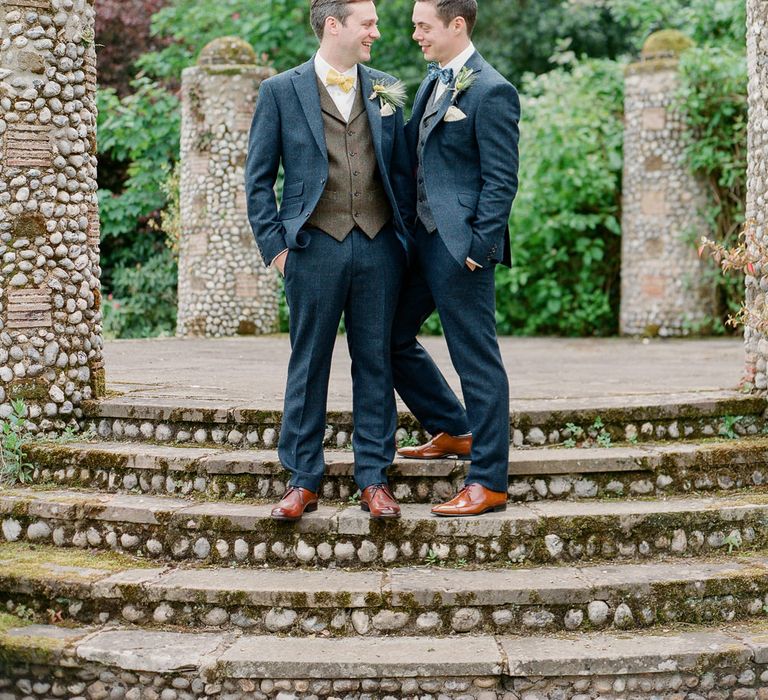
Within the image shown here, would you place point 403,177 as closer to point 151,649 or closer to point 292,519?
point 292,519

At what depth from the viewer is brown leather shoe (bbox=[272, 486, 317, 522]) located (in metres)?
3.92

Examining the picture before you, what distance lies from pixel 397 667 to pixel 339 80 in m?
2.08

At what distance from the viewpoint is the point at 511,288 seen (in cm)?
1027

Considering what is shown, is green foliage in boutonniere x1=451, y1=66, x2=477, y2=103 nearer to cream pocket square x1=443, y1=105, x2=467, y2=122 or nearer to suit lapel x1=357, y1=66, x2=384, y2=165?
cream pocket square x1=443, y1=105, x2=467, y2=122

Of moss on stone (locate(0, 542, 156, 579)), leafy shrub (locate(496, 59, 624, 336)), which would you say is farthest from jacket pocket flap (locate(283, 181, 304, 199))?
leafy shrub (locate(496, 59, 624, 336))

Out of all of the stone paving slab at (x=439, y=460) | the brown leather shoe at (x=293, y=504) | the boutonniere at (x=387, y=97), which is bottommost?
the brown leather shoe at (x=293, y=504)

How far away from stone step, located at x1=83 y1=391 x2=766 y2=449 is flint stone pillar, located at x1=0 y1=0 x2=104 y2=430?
0.26m

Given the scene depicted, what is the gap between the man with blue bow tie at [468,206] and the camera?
386cm

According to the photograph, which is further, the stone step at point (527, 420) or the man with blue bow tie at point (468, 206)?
the stone step at point (527, 420)

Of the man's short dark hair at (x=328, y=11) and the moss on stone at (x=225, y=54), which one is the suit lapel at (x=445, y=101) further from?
the moss on stone at (x=225, y=54)

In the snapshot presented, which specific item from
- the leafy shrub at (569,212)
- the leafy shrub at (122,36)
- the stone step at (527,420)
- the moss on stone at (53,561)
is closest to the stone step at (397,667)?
the moss on stone at (53,561)

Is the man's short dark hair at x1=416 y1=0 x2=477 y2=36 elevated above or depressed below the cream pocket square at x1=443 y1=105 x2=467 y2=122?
above

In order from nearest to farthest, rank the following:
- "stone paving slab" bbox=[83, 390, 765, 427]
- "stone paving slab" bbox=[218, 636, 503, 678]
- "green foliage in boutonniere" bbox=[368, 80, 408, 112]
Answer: "stone paving slab" bbox=[218, 636, 503, 678]
"green foliage in boutonniere" bbox=[368, 80, 408, 112]
"stone paving slab" bbox=[83, 390, 765, 427]

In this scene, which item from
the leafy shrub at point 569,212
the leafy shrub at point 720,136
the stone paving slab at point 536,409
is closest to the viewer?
the stone paving slab at point 536,409
